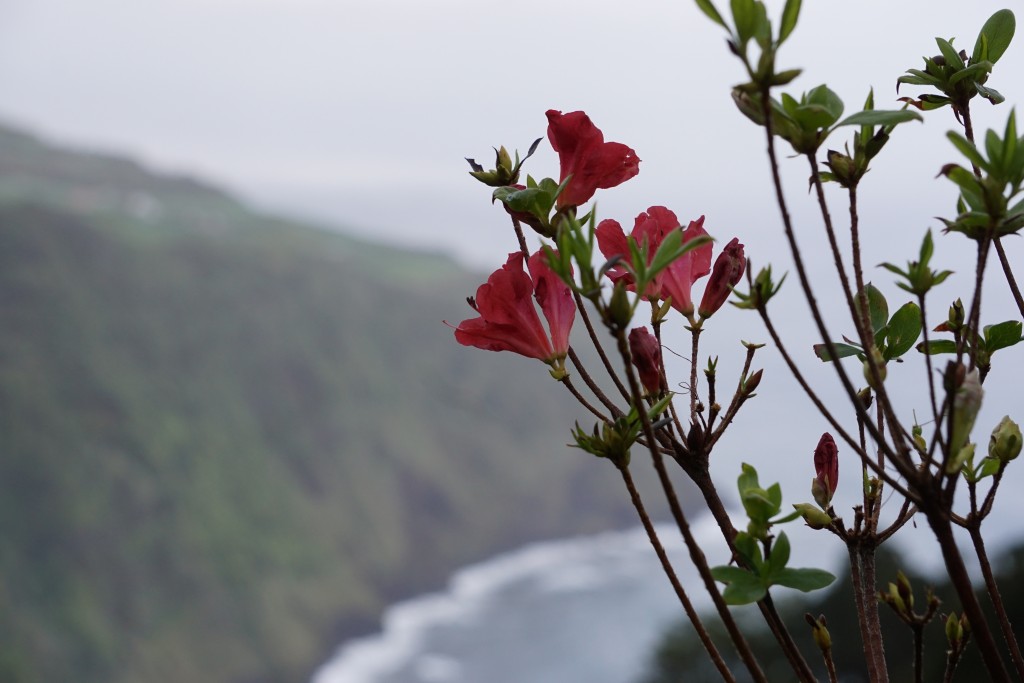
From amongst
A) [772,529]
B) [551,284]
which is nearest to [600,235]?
[551,284]

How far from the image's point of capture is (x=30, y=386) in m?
27.8

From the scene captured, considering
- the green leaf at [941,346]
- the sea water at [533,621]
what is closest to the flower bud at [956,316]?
the green leaf at [941,346]

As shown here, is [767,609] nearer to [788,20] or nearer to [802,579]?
[802,579]

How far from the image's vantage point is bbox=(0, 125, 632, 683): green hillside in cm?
2527

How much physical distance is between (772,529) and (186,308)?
116ft

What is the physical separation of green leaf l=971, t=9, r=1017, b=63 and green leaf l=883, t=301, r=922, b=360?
20 cm

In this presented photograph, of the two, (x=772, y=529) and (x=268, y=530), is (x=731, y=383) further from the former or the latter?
(x=268, y=530)

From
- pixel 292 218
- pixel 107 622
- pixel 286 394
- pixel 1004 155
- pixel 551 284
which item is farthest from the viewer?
pixel 292 218

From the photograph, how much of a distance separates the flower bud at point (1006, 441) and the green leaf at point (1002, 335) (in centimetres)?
6

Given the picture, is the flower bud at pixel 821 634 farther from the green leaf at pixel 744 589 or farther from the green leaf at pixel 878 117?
the green leaf at pixel 878 117

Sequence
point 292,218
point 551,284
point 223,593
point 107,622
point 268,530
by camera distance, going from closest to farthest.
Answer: point 551,284, point 107,622, point 223,593, point 268,530, point 292,218

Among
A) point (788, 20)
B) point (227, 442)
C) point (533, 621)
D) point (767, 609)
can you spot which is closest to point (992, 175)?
point (788, 20)

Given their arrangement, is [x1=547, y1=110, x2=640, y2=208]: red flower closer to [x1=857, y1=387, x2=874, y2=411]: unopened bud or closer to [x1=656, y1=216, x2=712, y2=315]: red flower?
[x1=656, y1=216, x2=712, y2=315]: red flower

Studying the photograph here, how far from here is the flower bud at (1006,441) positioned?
584mm
